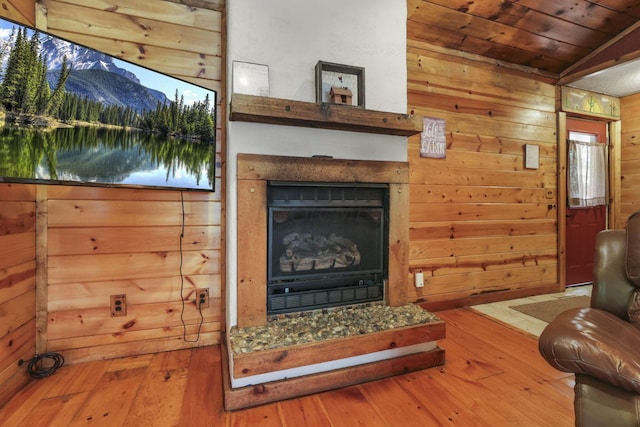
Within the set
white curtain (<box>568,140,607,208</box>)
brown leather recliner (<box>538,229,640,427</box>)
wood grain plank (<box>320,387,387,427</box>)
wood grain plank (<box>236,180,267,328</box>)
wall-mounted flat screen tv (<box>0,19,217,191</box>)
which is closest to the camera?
brown leather recliner (<box>538,229,640,427</box>)

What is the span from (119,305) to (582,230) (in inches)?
184

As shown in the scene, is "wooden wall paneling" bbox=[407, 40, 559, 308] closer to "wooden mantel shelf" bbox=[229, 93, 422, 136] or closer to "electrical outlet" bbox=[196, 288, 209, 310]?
"wooden mantel shelf" bbox=[229, 93, 422, 136]

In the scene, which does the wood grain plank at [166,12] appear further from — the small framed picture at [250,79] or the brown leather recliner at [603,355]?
the brown leather recliner at [603,355]

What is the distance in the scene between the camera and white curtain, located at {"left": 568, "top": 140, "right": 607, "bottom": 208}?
3.44m

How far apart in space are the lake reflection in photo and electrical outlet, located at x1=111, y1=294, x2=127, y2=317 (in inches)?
30.9

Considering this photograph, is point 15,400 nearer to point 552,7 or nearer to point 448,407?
point 448,407

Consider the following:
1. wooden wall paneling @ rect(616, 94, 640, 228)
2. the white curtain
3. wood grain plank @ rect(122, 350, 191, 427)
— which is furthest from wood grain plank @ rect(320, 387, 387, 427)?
wooden wall paneling @ rect(616, 94, 640, 228)

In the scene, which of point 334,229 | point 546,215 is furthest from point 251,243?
point 546,215

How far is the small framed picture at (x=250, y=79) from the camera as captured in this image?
1.74 m

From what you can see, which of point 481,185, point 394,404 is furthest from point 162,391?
point 481,185

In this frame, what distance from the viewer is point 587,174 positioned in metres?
3.53

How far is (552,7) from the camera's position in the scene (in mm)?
2463

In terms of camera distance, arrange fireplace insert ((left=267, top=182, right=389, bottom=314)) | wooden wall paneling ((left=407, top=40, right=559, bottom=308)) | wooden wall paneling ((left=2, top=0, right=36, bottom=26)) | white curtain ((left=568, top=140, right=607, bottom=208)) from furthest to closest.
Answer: white curtain ((left=568, top=140, right=607, bottom=208)) → wooden wall paneling ((left=407, top=40, right=559, bottom=308)) → fireplace insert ((left=267, top=182, right=389, bottom=314)) → wooden wall paneling ((left=2, top=0, right=36, bottom=26))

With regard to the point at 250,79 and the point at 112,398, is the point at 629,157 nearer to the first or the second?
the point at 250,79
